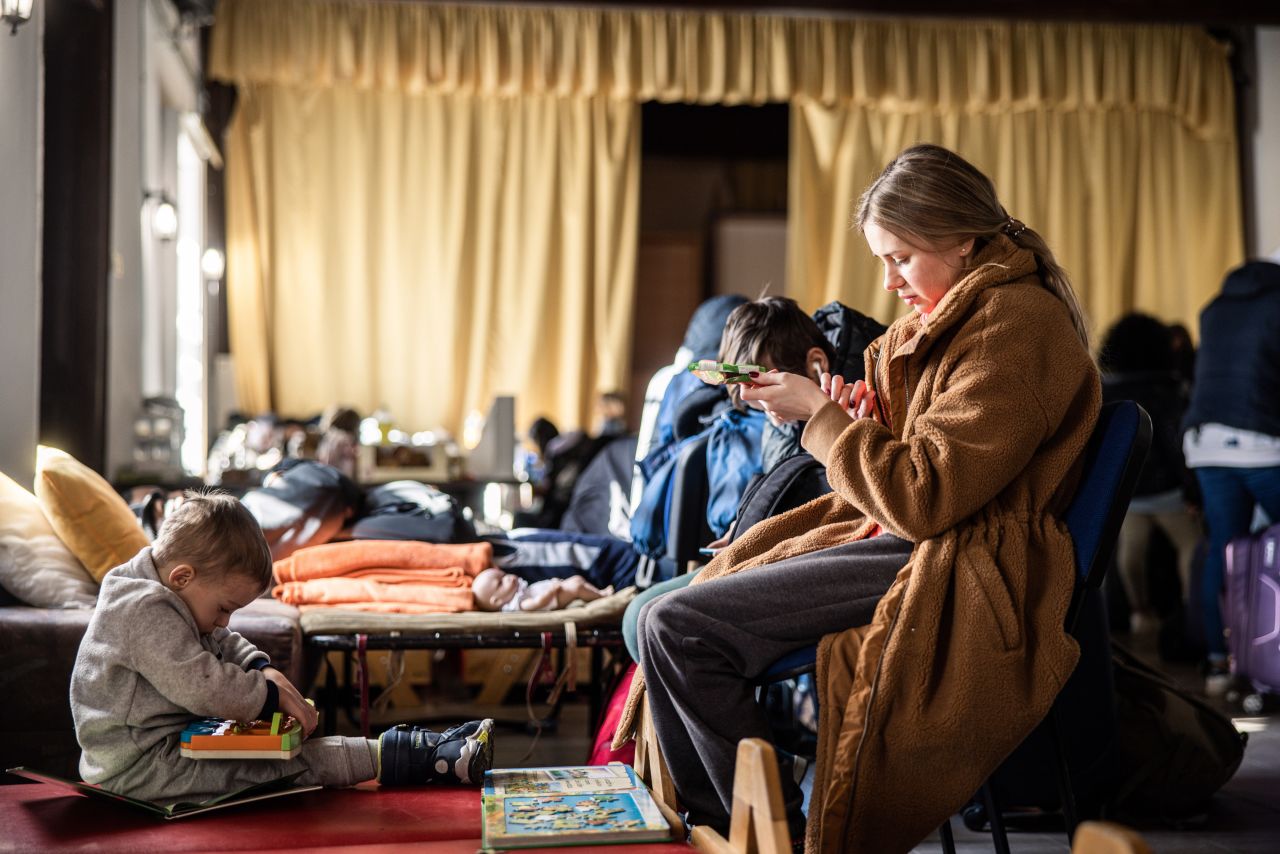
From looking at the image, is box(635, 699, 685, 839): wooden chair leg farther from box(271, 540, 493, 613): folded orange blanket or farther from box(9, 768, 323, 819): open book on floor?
box(271, 540, 493, 613): folded orange blanket

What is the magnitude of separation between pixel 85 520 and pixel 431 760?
112 cm

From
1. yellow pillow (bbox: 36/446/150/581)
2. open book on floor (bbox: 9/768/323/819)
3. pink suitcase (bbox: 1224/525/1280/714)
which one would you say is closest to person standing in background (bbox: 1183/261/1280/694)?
pink suitcase (bbox: 1224/525/1280/714)

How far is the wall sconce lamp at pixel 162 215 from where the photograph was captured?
5.18 m

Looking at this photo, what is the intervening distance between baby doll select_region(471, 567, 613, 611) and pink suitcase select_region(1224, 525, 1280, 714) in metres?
1.94

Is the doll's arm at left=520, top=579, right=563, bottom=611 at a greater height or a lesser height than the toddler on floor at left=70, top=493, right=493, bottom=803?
lesser

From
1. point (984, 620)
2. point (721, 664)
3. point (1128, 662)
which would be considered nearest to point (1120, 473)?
point (984, 620)

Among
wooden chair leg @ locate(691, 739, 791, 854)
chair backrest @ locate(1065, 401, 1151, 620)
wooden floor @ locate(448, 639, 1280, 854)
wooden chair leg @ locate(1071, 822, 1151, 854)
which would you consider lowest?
wooden floor @ locate(448, 639, 1280, 854)

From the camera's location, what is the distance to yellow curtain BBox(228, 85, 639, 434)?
7727 millimetres

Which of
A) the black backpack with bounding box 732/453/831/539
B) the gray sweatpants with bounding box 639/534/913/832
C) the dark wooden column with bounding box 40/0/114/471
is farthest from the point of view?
the dark wooden column with bounding box 40/0/114/471

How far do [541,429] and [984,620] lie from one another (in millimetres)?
4907

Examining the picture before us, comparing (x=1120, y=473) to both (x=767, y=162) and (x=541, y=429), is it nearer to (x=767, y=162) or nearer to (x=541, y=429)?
(x=541, y=429)

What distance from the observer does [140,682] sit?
174 centimetres

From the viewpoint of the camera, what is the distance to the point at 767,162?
30.5 feet

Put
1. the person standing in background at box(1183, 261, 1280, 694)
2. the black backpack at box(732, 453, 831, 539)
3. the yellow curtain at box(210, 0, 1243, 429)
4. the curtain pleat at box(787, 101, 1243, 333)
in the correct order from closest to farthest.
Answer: the black backpack at box(732, 453, 831, 539) < the person standing in background at box(1183, 261, 1280, 694) < the yellow curtain at box(210, 0, 1243, 429) < the curtain pleat at box(787, 101, 1243, 333)
